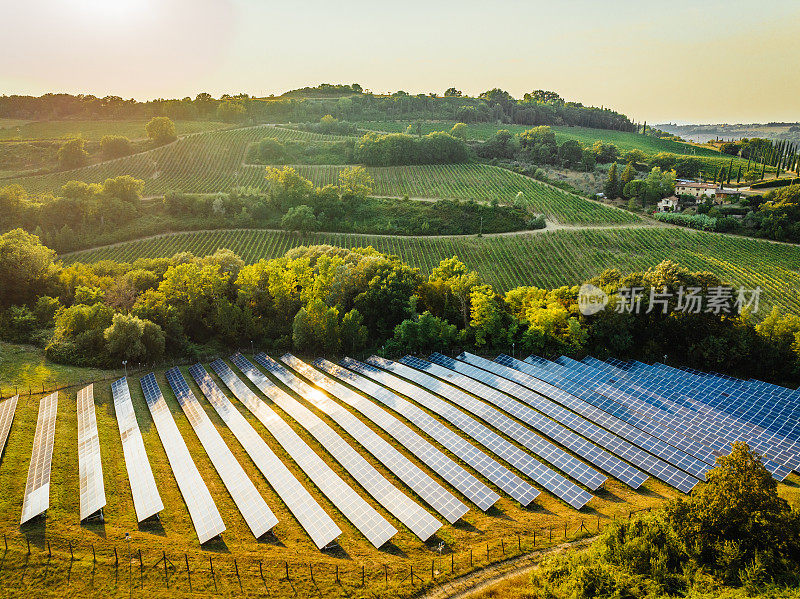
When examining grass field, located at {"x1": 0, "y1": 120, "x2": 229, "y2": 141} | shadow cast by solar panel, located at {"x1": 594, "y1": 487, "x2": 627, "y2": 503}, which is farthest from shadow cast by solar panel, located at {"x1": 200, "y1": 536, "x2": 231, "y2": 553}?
grass field, located at {"x1": 0, "y1": 120, "x2": 229, "y2": 141}

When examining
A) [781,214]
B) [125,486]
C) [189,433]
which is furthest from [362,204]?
[781,214]

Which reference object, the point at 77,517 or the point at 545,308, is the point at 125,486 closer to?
the point at 77,517

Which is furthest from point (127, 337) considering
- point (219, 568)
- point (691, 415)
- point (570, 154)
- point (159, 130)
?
point (570, 154)

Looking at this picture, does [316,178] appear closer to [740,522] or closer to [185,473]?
[185,473]

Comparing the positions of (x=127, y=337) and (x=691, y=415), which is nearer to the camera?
(x=691, y=415)

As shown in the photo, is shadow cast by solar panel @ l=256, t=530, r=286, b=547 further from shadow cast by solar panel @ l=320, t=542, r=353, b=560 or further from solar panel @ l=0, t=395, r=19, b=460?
solar panel @ l=0, t=395, r=19, b=460

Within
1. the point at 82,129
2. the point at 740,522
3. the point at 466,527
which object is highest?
the point at 82,129

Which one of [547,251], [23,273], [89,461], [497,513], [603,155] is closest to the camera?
[497,513]
